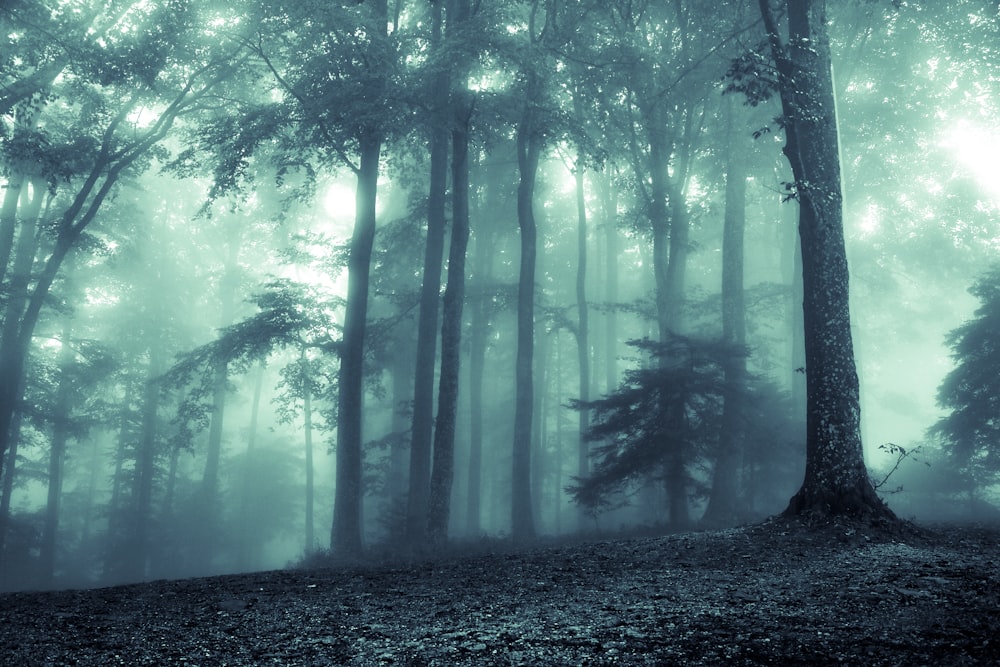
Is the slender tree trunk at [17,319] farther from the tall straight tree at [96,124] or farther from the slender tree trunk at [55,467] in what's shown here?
the slender tree trunk at [55,467]

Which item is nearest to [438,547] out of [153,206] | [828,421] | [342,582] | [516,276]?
[342,582]

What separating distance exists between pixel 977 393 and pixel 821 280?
1307 centimetres

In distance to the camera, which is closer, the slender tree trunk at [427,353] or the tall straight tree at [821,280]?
the tall straight tree at [821,280]

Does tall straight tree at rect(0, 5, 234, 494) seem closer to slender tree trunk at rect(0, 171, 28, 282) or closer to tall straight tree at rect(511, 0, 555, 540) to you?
slender tree trunk at rect(0, 171, 28, 282)

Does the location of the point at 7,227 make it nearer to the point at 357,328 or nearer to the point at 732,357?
the point at 357,328

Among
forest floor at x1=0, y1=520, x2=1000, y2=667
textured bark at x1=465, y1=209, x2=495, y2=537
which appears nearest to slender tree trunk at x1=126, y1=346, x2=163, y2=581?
textured bark at x1=465, y1=209, x2=495, y2=537

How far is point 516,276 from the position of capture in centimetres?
2789

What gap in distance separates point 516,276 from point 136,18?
1634cm

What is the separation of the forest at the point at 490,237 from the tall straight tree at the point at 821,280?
4 cm

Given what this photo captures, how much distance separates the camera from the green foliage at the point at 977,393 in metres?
17.0

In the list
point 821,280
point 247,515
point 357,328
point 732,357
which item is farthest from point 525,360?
point 247,515

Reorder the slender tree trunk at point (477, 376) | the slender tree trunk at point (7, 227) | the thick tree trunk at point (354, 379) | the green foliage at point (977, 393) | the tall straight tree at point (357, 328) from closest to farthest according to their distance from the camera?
the tall straight tree at point (357, 328) → the thick tree trunk at point (354, 379) → the green foliage at point (977, 393) → the slender tree trunk at point (7, 227) → the slender tree trunk at point (477, 376)

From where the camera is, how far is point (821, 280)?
8.27 m

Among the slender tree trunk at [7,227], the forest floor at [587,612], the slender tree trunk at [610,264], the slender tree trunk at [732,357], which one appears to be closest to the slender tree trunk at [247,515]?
the slender tree trunk at [7,227]
